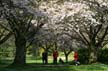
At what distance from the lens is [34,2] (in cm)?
2320

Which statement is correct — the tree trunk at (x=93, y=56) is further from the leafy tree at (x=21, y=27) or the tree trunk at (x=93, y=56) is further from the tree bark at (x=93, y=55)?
the leafy tree at (x=21, y=27)

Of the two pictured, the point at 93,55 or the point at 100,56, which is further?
the point at 100,56

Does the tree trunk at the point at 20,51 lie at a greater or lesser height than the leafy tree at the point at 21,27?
lesser

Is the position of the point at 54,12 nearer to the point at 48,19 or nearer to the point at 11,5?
the point at 48,19

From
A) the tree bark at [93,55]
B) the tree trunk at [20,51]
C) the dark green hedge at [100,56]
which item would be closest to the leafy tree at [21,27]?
the tree trunk at [20,51]

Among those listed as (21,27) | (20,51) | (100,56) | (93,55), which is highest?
(21,27)

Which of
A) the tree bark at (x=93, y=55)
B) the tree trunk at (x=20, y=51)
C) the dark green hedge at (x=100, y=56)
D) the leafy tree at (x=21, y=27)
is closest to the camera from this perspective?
the leafy tree at (x=21, y=27)

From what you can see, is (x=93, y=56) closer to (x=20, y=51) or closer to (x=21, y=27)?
(x=20, y=51)

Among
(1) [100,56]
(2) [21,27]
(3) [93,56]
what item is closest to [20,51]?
(2) [21,27]

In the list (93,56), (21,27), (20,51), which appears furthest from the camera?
(93,56)

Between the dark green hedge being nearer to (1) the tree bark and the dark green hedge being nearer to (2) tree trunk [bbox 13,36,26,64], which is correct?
(1) the tree bark

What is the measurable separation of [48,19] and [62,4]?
1.79m

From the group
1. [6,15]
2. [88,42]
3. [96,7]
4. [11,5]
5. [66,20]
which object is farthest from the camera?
[88,42]

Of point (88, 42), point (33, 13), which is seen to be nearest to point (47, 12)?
point (33, 13)
